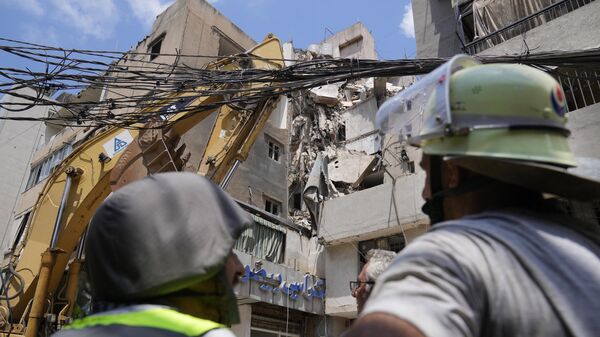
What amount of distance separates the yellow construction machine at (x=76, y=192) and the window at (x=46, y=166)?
11978 millimetres

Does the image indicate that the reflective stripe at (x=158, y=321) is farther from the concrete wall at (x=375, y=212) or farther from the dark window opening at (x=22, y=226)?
the dark window opening at (x=22, y=226)

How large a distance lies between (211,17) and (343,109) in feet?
34.3

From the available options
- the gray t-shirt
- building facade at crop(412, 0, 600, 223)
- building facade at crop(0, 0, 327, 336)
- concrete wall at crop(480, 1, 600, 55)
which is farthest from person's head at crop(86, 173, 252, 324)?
building facade at crop(0, 0, 327, 336)

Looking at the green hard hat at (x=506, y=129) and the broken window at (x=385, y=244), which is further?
the broken window at (x=385, y=244)

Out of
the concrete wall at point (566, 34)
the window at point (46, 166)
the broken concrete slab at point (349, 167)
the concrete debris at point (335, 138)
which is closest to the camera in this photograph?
the concrete wall at point (566, 34)

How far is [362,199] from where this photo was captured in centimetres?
1357

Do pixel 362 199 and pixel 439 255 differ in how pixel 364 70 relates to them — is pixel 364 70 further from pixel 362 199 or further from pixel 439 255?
pixel 362 199

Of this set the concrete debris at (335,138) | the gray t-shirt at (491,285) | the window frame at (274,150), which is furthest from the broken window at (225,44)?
the gray t-shirt at (491,285)

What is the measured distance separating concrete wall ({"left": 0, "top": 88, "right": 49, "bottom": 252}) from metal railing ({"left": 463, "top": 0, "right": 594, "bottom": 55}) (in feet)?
66.4

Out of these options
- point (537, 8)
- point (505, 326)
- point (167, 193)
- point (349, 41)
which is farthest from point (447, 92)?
point (349, 41)

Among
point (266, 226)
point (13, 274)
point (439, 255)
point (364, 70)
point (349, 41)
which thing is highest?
point (349, 41)

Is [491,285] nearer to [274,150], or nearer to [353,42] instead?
[274,150]

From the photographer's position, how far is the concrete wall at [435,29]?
11.5 m

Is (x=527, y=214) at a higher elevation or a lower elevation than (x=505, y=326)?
higher
